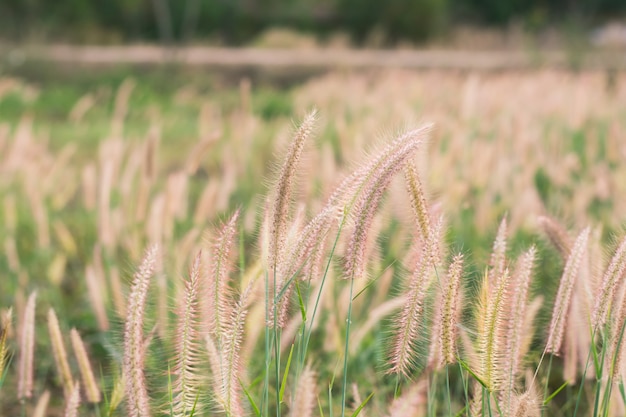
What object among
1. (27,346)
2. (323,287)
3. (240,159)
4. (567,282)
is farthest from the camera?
(240,159)

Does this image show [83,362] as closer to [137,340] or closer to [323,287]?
[137,340]

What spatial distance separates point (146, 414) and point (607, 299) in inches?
21.8

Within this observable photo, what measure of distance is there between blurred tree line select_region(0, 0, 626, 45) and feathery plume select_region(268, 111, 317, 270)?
1802 centimetres

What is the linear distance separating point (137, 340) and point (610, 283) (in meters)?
0.55

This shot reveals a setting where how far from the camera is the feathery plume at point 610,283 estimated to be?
92 cm

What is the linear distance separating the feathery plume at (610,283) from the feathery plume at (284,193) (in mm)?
379

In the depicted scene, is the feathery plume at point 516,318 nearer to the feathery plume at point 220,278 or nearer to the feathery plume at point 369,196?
the feathery plume at point 369,196

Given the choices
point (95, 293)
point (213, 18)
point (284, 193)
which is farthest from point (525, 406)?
point (213, 18)

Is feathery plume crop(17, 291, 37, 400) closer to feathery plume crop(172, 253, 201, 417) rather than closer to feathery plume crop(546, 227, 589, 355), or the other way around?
feathery plume crop(172, 253, 201, 417)

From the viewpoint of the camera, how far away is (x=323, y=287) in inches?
55.5

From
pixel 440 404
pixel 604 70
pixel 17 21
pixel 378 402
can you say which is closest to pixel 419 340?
pixel 378 402

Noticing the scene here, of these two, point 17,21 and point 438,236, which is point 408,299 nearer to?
point 438,236

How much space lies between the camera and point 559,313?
1007 mm

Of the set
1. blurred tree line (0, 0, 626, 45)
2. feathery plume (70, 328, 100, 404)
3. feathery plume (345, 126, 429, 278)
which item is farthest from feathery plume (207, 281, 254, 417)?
blurred tree line (0, 0, 626, 45)
